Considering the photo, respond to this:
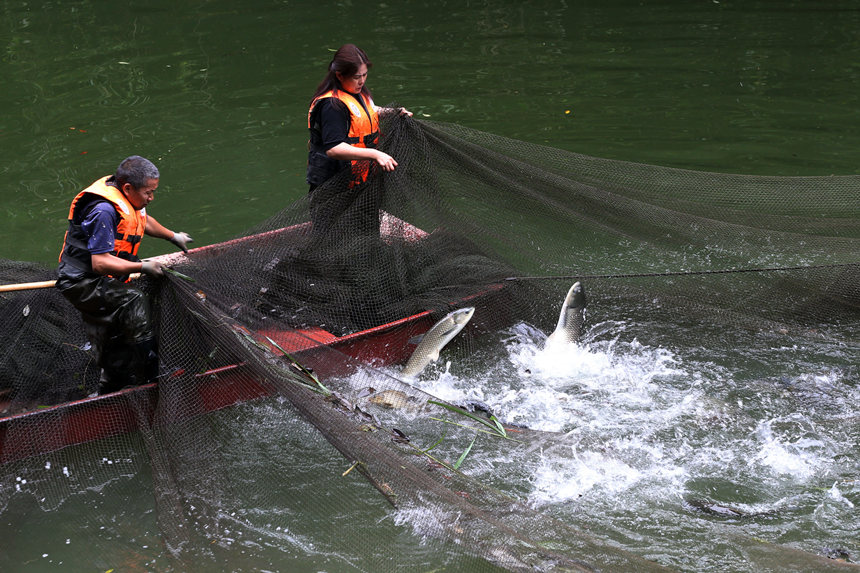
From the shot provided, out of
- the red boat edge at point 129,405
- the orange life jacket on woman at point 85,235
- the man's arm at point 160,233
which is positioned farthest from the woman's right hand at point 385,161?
the orange life jacket on woman at point 85,235

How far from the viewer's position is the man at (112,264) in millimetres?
4328

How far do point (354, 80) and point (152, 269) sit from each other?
187cm

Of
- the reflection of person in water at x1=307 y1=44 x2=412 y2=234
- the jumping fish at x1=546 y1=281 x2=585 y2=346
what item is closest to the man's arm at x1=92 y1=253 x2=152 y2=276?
the reflection of person in water at x1=307 y1=44 x2=412 y2=234

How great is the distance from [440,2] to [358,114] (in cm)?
970

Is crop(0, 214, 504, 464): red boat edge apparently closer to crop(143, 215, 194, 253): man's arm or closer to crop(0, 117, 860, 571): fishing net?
crop(0, 117, 860, 571): fishing net

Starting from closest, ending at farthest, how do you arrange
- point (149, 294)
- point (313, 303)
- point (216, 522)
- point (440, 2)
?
point (216, 522), point (149, 294), point (313, 303), point (440, 2)

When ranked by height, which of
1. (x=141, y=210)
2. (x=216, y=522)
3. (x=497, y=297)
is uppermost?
(x=141, y=210)

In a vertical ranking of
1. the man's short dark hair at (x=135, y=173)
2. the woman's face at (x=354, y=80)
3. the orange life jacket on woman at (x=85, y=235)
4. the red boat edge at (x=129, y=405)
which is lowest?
the red boat edge at (x=129, y=405)

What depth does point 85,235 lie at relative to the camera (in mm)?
4434

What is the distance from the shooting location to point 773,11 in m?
13.1

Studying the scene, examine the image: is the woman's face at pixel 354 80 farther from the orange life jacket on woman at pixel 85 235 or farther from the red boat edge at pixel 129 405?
the orange life jacket on woman at pixel 85 235

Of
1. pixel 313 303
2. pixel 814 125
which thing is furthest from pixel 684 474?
pixel 814 125

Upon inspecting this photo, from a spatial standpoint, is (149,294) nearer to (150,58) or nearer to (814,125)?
(814,125)

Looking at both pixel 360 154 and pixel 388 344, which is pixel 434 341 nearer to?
pixel 388 344
